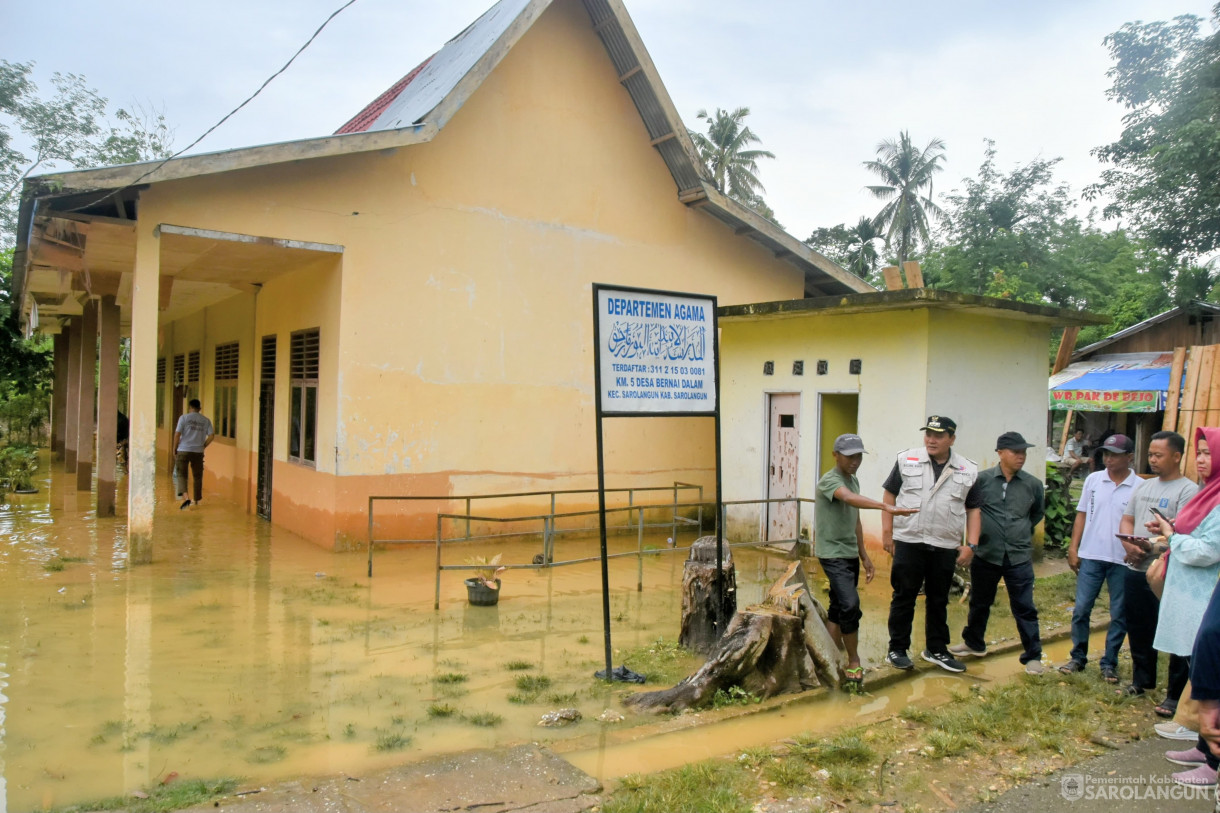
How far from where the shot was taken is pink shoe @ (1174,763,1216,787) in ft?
12.9

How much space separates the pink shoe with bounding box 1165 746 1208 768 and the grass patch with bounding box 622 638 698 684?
286 centimetres

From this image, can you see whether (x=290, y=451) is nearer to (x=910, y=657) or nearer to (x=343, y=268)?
(x=343, y=268)

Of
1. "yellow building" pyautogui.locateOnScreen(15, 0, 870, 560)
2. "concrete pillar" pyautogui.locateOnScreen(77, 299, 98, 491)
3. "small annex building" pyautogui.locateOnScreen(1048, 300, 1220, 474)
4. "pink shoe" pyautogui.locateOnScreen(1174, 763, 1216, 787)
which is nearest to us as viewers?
"pink shoe" pyautogui.locateOnScreen(1174, 763, 1216, 787)

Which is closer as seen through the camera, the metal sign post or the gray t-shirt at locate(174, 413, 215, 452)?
the metal sign post

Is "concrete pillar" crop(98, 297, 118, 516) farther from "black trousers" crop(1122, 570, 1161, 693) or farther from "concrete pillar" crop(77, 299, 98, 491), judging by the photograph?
"black trousers" crop(1122, 570, 1161, 693)

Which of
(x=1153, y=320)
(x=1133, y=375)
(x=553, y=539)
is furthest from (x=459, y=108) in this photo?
(x=1153, y=320)

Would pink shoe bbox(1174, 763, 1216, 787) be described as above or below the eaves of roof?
below

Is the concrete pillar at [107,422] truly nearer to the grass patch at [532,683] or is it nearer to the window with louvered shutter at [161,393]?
the window with louvered shutter at [161,393]

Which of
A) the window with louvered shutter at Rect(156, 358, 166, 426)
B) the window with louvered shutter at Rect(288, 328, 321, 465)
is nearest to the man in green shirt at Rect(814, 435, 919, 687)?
the window with louvered shutter at Rect(288, 328, 321, 465)

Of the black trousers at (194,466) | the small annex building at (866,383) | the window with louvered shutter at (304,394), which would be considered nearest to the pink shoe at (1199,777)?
the small annex building at (866,383)

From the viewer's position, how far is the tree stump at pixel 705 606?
20.8 feet

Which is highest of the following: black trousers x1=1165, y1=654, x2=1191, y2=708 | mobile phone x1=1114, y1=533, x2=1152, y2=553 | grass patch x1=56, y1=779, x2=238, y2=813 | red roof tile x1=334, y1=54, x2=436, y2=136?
red roof tile x1=334, y1=54, x2=436, y2=136

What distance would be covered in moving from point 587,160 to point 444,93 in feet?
8.25

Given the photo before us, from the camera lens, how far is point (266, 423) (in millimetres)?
13102
